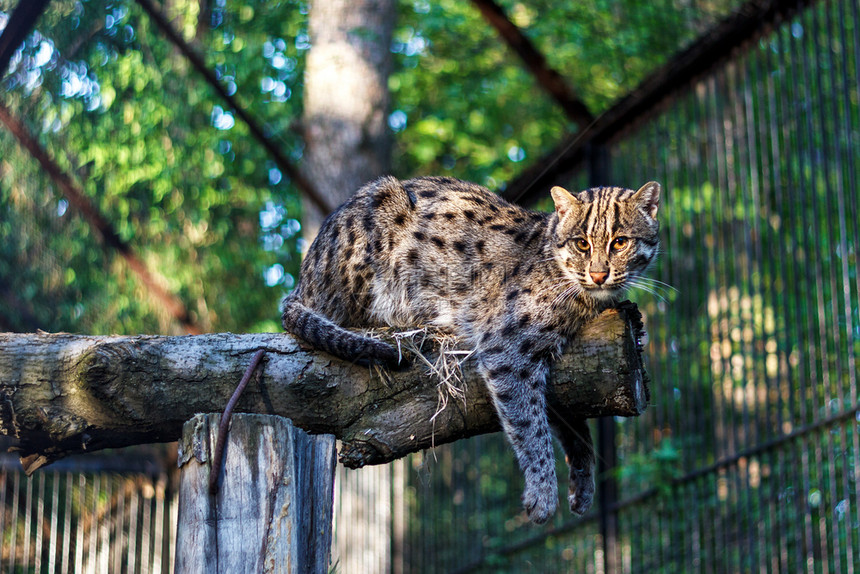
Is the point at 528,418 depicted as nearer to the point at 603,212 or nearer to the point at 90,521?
the point at 603,212

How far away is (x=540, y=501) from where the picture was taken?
12.4ft

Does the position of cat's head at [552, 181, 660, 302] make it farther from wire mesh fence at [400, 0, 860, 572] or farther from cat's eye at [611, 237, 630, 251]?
wire mesh fence at [400, 0, 860, 572]

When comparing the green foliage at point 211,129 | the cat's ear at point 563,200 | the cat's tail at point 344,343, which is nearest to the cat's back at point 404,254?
the cat's ear at point 563,200

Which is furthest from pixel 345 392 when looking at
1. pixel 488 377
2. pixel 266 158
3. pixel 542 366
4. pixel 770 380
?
pixel 266 158

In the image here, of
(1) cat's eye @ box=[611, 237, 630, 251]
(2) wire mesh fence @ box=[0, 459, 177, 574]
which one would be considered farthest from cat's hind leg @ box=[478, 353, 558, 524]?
(2) wire mesh fence @ box=[0, 459, 177, 574]

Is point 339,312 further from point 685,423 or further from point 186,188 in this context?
point 186,188

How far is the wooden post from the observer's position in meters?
2.65

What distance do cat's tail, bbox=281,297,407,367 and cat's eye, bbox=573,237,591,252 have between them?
1061 millimetres

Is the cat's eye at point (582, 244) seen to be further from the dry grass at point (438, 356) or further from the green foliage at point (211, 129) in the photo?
the green foliage at point (211, 129)

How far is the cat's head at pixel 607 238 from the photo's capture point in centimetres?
388

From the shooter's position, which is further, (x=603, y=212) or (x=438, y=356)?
(x=603, y=212)

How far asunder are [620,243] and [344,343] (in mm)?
1427

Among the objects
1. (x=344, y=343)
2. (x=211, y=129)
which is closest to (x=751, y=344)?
(x=344, y=343)

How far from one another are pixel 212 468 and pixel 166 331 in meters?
6.70
